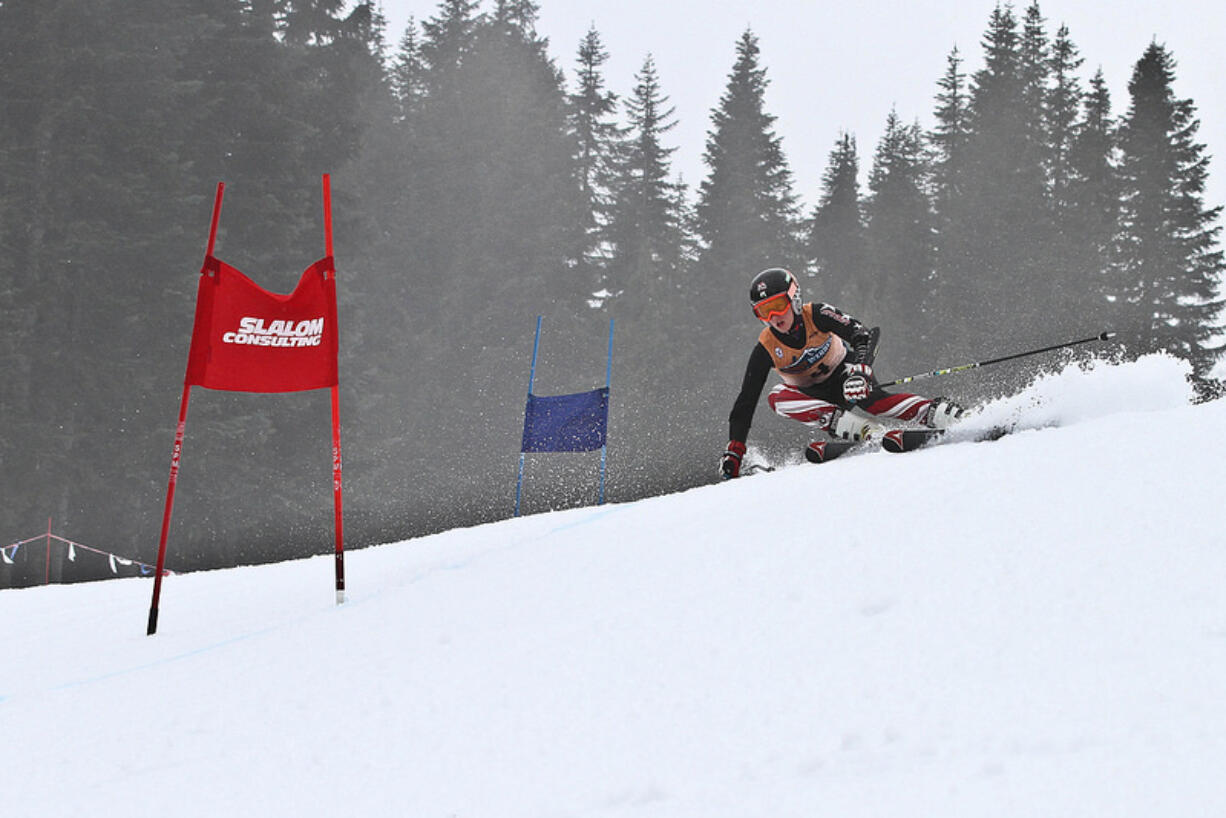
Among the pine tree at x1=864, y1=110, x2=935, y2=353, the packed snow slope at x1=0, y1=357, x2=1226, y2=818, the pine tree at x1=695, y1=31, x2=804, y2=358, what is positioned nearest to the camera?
the packed snow slope at x1=0, y1=357, x2=1226, y2=818

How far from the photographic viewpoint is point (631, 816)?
107 inches

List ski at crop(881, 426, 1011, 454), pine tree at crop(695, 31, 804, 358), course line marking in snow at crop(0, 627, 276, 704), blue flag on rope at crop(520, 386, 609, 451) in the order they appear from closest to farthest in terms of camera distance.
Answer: course line marking in snow at crop(0, 627, 276, 704) → ski at crop(881, 426, 1011, 454) → blue flag on rope at crop(520, 386, 609, 451) → pine tree at crop(695, 31, 804, 358)

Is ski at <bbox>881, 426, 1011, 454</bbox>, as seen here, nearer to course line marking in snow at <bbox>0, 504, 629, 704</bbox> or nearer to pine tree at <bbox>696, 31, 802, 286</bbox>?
course line marking in snow at <bbox>0, 504, 629, 704</bbox>

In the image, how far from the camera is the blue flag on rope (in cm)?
1209

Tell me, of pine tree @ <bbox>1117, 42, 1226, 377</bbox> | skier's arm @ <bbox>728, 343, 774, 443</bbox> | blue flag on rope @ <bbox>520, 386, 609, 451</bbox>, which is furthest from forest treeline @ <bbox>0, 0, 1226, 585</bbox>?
skier's arm @ <bbox>728, 343, 774, 443</bbox>

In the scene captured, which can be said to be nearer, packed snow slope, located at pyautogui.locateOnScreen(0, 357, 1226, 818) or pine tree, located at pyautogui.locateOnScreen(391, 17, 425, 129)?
packed snow slope, located at pyautogui.locateOnScreen(0, 357, 1226, 818)

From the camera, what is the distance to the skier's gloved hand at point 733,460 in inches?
351

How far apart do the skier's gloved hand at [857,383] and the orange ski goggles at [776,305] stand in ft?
2.53

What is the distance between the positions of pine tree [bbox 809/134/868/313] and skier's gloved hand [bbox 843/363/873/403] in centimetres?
3688

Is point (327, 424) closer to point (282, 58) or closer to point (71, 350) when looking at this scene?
point (71, 350)

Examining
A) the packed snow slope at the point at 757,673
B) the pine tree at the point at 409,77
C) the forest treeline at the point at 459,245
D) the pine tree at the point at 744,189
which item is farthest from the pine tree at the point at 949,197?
the packed snow slope at the point at 757,673

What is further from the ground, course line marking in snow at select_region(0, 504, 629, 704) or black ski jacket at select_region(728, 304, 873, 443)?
black ski jacket at select_region(728, 304, 873, 443)

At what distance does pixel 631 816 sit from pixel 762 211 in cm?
4355

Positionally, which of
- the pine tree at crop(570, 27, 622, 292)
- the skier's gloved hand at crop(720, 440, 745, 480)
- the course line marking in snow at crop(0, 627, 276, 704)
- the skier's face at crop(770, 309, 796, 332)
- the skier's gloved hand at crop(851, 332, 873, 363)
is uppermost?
the pine tree at crop(570, 27, 622, 292)
